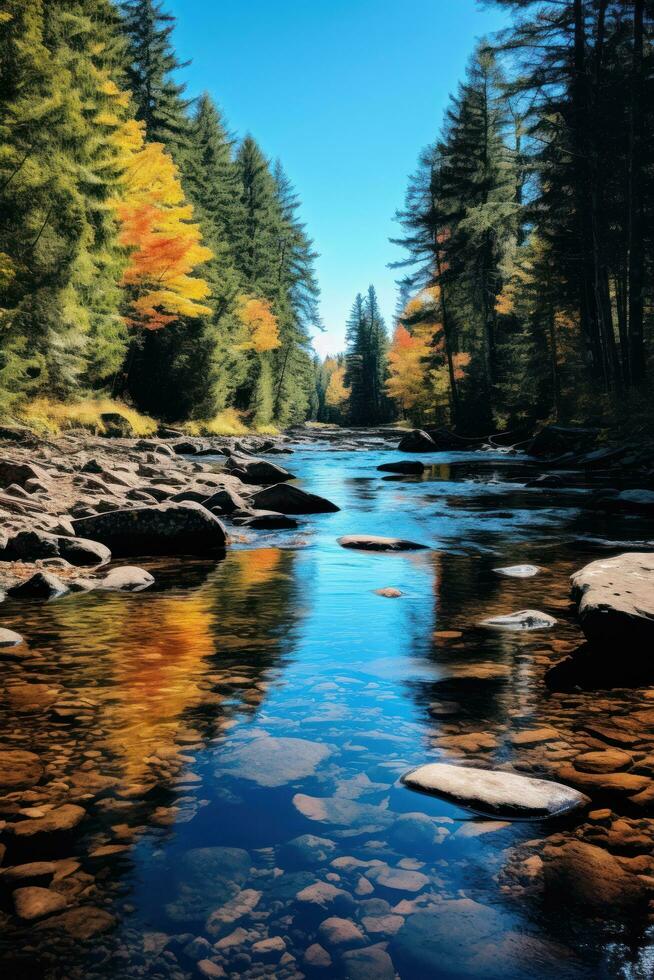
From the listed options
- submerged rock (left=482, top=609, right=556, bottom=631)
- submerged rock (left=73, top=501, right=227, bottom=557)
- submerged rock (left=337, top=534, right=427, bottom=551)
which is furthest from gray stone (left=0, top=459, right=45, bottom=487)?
submerged rock (left=482, top=609, right=556, bottom=631)

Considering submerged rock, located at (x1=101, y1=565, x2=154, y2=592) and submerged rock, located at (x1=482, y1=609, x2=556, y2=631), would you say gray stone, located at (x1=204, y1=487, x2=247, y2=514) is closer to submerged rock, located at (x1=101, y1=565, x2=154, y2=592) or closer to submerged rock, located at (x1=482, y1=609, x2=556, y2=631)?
submerged rock, located at (x1=101, y1=565, x2=154, y2=592)

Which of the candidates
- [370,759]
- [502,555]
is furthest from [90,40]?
[370,759]

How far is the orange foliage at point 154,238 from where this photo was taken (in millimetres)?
20891

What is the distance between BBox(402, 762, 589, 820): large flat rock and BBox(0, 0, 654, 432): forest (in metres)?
12.0

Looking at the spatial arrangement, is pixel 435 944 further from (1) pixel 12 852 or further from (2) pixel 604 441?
(2) pixel 604 441

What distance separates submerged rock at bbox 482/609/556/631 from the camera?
4562 mm

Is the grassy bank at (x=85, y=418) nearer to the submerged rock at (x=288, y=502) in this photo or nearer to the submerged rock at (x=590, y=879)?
the submerged rock at (x=288, y=502)

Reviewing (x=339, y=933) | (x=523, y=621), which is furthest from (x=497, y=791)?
(x=523, y=621)

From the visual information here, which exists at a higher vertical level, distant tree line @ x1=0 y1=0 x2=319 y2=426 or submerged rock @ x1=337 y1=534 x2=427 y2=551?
distant tree line @ x1=0 y1=0 x2=319 y2=426

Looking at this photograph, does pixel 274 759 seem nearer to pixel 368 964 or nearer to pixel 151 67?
pixel 368 964

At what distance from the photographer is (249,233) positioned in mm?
42156

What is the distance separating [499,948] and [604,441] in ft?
58.9

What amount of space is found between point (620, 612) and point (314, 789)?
2080 mm

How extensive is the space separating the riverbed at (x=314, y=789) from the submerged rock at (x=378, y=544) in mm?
1984
